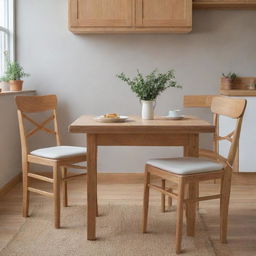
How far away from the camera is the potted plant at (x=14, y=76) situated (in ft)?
13.6

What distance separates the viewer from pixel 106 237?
2844 millimetres

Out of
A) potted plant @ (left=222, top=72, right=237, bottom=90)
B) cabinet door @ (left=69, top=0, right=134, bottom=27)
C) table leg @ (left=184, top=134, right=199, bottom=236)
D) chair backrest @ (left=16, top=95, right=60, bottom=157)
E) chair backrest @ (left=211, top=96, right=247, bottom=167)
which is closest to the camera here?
chair backrest @ (left=211, top=96, right=247, bottom=167)

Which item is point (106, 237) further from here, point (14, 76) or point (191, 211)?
point (14, 76)

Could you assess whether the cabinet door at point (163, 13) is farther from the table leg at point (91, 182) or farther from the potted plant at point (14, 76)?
the table leg at point (91, 182)

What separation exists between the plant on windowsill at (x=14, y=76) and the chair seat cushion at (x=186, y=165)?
6.26ft

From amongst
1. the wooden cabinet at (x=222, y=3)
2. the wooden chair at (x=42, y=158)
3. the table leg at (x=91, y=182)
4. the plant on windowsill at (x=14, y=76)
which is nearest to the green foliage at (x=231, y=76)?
the wooden cabinet at (x=222, y=3)

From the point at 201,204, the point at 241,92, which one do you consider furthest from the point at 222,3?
the point at 201,204

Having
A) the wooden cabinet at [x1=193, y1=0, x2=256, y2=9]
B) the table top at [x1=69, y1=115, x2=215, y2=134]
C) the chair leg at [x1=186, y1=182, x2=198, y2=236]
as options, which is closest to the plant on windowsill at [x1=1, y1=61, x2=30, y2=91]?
the table top at [x1=69, y1=115, x2=215, y2=134]

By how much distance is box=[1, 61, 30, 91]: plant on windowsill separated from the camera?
13.6 ft

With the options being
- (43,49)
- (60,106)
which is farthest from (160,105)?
(43,49)

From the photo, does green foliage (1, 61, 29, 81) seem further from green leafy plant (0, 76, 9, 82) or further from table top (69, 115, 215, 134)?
table top (69, 115, 215, 134)

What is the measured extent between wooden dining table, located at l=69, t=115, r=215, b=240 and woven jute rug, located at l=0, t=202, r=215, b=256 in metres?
0.16

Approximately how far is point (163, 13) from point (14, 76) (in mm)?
1547

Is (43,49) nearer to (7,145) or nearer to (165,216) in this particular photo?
(7,145)
